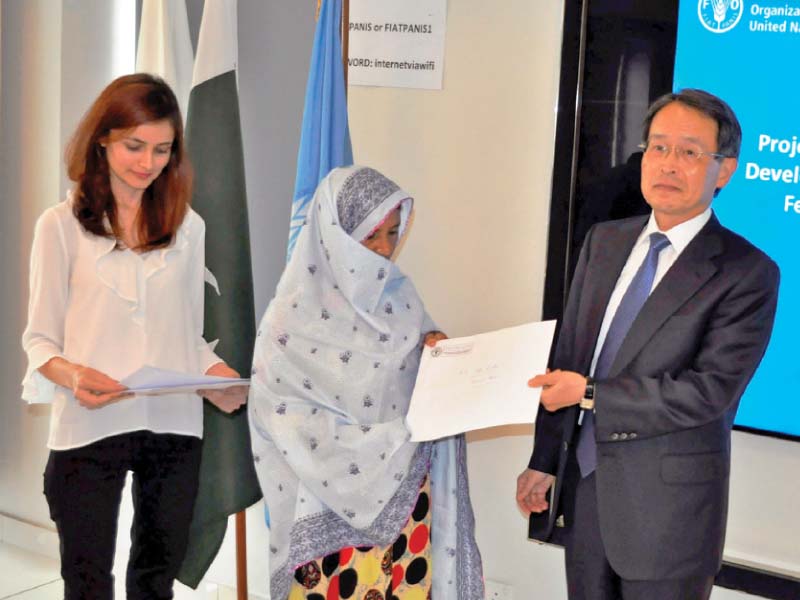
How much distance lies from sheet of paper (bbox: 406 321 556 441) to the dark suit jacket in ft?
0.55

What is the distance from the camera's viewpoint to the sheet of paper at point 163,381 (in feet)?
6.87

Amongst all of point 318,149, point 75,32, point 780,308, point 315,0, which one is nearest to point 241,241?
point 318,149

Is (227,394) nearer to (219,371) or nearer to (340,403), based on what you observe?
(219,371)

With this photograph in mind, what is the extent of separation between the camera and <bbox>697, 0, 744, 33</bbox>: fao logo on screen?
2.41m

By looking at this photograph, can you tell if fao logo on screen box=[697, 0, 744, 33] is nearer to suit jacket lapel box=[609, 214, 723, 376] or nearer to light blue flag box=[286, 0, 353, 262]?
suit jacket lapel box=[609, 214, 723, 376]

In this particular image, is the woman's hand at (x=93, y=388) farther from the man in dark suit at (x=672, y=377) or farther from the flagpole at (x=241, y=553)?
the flagpole at (x=241, y=553)

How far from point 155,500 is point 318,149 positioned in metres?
1.17

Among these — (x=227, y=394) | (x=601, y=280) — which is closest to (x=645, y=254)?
(x=601, y=280)

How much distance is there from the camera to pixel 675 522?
1.96 meters

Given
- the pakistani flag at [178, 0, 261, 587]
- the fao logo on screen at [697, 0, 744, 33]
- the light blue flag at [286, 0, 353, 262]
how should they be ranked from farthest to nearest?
1. the pakistani flag at [178, 0, 261, 587]
2. the light blue flag at [286, 0, 353, 262]
3. the fao logo on screen at [697, 0, 744, 33]

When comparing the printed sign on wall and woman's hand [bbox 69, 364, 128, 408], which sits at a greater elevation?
the printed sign on wall

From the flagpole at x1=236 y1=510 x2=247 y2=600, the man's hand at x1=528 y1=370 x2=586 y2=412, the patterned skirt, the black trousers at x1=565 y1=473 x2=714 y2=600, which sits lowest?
the flagpole at x1=236 y1=510 x2=247 y2=600

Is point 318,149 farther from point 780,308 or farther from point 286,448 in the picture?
point 780,308

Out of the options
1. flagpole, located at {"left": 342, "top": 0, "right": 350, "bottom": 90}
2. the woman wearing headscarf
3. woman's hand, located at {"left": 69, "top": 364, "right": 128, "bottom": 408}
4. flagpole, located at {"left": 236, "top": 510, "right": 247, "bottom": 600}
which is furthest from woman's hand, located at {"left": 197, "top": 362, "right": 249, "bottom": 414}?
flagpole, located at {"left": 342, "top": 0, "right": 350, "bottom": 90}
